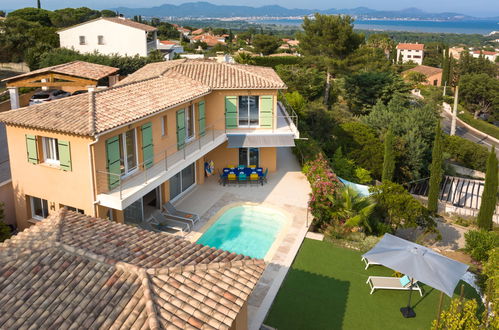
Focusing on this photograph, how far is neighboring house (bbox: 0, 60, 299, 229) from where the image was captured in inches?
818

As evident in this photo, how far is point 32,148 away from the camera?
21828 millimetres

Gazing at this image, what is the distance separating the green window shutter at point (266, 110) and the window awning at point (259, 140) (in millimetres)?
1264

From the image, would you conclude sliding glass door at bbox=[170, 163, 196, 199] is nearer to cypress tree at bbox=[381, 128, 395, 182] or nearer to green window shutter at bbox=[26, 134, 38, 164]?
green window shutter at bbox=[26, 134, 38, 164]

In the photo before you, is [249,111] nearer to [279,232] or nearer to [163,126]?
[163,126]

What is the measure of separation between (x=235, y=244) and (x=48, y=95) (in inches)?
1235

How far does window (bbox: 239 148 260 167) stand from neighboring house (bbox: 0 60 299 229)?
0.75 feet

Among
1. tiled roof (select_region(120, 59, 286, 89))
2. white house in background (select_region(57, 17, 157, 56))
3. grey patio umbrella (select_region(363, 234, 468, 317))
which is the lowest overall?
grey patio umbrella (select_region(363, 234, 468, 317))

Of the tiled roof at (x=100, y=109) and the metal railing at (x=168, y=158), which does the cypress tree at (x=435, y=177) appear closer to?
the metal railing at (x=168, y=158)

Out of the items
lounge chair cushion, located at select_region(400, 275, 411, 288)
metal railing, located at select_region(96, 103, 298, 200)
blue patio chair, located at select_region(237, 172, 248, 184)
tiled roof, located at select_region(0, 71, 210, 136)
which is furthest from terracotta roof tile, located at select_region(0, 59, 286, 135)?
lounge chair cushion, located at select_region(400, 275, 411, 288)

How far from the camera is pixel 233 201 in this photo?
28.6m

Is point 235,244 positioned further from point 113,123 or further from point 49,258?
point 49,258

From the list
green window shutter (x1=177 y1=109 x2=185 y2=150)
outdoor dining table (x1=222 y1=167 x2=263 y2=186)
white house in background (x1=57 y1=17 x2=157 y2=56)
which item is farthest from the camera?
white house in background (x1=57 y1=17 x2=157 y2=56)

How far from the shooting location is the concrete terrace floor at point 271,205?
1941 cm

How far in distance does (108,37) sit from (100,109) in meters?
52.7
